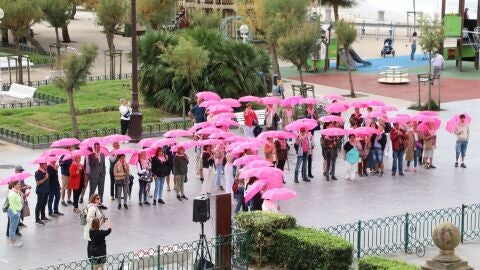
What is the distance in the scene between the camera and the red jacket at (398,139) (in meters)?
28.7

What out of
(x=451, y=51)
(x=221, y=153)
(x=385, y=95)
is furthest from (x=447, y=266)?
(x=451, y=51)

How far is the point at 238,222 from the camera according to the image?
2078cm

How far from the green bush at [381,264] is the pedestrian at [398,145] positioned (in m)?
9.78

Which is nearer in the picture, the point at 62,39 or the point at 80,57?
the point at 80,57

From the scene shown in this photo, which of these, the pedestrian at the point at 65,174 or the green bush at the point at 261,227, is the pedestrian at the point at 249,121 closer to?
the pedestrian at the point at 65,174

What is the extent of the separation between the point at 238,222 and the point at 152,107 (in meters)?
18.4

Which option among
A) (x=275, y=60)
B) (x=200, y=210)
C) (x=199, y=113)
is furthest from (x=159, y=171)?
(x=275, y=60)

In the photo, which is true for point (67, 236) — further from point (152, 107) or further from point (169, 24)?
point (169, 24)

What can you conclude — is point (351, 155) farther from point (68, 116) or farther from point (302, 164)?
point (68, 116)

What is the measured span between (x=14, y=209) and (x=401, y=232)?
296 inches

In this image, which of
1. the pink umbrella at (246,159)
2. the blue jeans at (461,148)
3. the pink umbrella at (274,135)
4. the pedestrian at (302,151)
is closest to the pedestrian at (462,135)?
the blue jeans at (461,148)

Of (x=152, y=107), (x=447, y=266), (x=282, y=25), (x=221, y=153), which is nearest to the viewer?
(x=447, y=266)

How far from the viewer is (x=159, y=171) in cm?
2552

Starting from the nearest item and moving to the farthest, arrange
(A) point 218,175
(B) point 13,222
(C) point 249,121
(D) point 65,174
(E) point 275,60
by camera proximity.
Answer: (B) point 13,222, (D) point 65,174, (A) point 218,175, (C) point 249,121, (E) point 275,60
